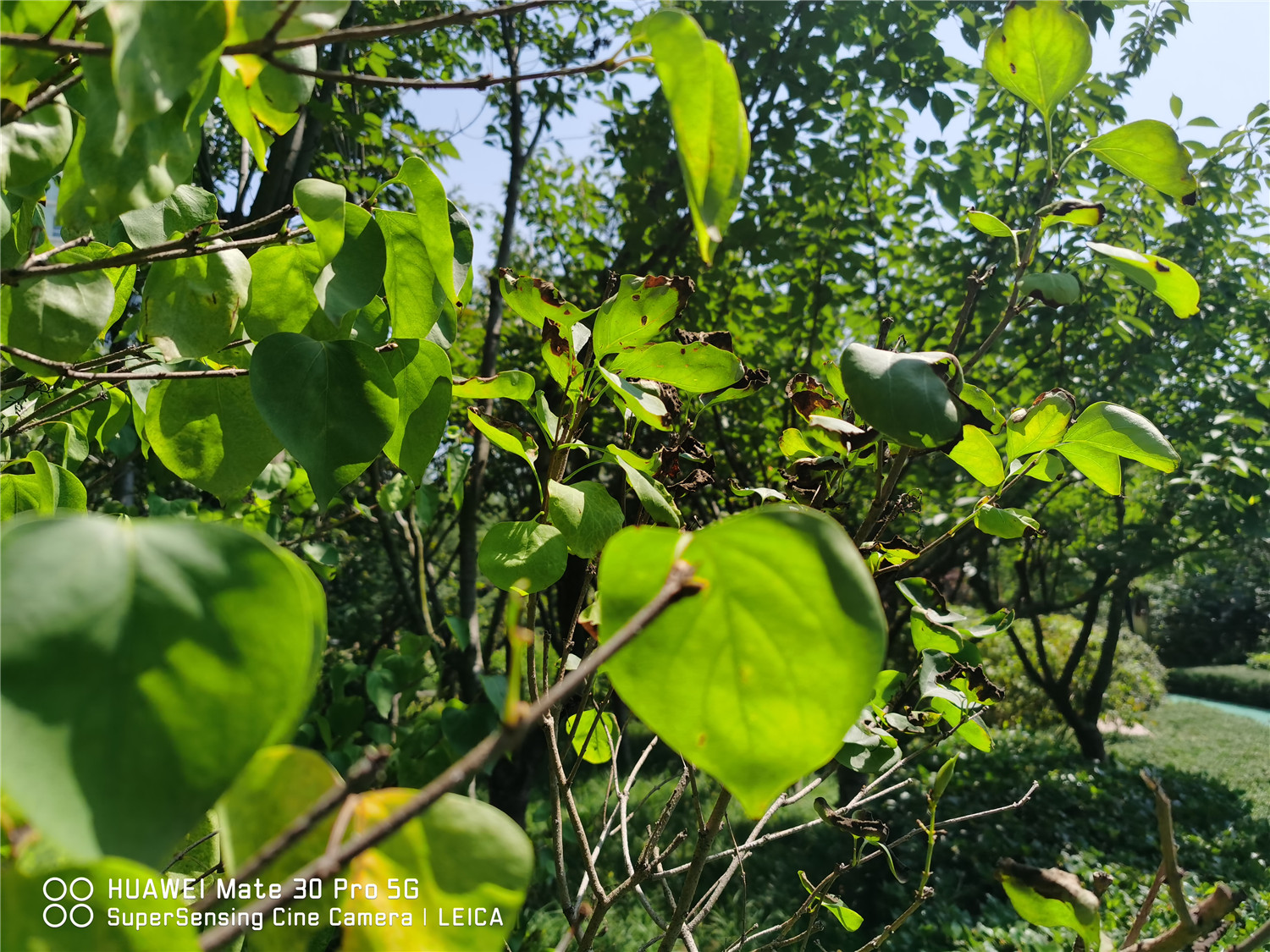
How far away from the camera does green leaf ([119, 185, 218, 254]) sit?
0.61 meters

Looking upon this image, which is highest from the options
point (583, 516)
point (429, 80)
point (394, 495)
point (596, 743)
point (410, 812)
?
point (429, 80)

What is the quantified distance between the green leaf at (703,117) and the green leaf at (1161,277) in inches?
17.9

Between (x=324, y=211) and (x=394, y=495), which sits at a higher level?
(x=324, y=211)

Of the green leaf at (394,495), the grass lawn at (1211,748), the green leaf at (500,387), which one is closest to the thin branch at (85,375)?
the green leaf at (500,387)

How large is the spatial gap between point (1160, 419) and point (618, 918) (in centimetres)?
454

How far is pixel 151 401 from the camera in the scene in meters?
0.67

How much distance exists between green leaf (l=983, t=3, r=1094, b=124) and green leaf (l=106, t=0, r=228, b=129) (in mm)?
717

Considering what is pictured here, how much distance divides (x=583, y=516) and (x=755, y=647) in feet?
1.50

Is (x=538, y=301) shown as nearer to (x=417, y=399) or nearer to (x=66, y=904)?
(x=417, y=399)

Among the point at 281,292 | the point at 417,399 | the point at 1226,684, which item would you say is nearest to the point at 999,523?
the point at 417,399

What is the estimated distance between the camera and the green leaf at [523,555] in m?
0.70

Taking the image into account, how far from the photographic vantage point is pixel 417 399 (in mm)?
665

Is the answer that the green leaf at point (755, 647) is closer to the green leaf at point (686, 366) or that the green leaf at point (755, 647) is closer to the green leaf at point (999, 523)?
the green leaf at point (686, 366)

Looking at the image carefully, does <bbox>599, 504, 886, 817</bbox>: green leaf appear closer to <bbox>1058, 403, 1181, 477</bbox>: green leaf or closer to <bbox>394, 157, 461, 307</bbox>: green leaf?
<bbox>394, 157, 461, 307</bbox>: green leaf
